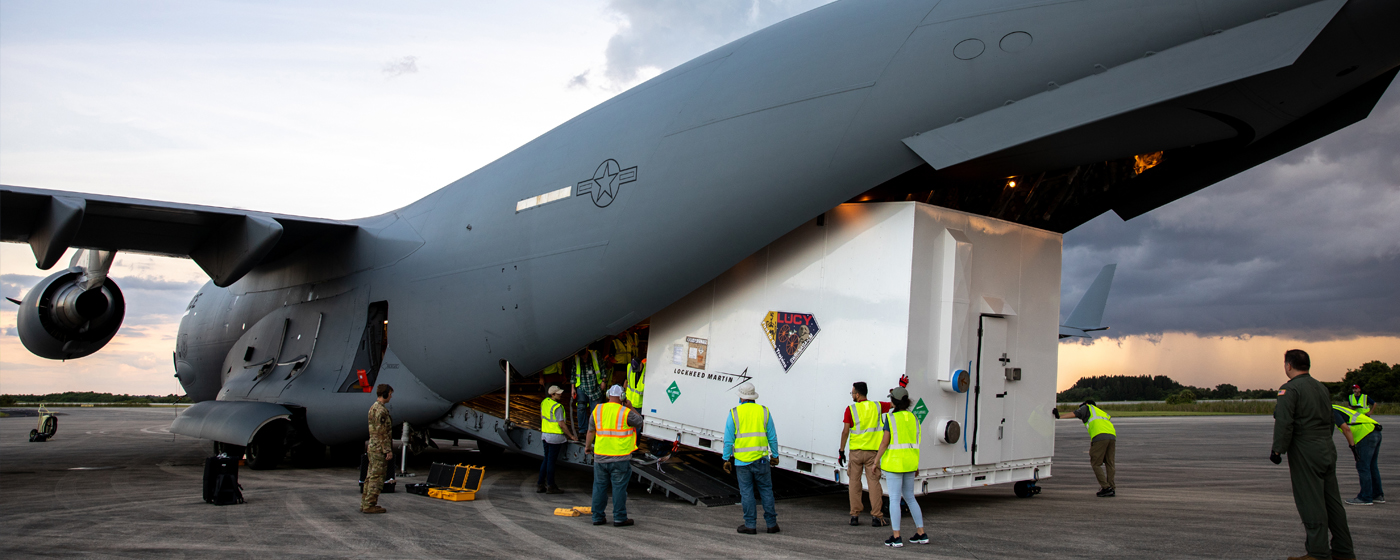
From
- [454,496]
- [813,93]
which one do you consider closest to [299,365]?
[454,496]

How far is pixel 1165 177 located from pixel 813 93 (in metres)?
4.38

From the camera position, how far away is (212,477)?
31.0 ft

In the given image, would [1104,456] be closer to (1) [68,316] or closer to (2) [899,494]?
(2) [899,494]

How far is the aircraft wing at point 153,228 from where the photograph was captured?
10922mm

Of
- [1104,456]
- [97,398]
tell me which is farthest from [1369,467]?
[97,398]

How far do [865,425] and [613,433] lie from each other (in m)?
2.53

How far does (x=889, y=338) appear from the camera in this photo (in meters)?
8.38

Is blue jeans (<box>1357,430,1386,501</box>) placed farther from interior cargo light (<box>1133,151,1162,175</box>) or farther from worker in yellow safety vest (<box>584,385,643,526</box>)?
worker in yellow safety vest (<box>584,385,643,526</box>)

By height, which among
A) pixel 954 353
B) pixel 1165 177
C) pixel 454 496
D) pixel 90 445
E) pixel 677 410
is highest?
pixel 1165 177

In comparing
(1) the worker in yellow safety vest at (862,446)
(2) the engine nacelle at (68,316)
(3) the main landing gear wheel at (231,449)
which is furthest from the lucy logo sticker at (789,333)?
(2) the engine nacelle at (68,316)

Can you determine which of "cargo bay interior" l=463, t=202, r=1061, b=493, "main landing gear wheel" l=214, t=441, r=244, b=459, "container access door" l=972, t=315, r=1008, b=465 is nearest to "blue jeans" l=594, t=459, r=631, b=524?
"cargo bay interior" l=463, t=202, r=1061, b=493

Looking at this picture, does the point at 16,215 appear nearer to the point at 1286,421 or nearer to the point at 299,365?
the point at 299,365

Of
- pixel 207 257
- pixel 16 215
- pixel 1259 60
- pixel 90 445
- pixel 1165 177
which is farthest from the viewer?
pixel 90 445

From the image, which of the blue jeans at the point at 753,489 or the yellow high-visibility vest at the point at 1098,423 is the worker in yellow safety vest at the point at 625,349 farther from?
the yellow high-visibility vest at the point at 1098,423
